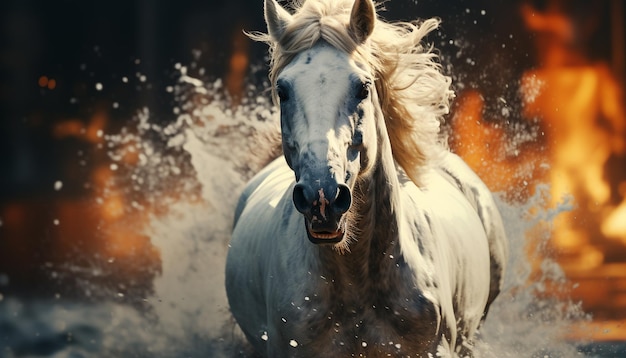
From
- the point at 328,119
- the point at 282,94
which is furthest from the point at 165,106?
the point at 328,119

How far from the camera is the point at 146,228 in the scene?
8508 millimetres

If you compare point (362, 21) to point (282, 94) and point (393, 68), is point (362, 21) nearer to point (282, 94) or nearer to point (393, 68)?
point (393, 68)

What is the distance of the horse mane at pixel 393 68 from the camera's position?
376 centimetres

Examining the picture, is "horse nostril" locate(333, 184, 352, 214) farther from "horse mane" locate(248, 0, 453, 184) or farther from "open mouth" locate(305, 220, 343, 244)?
"horse mane" locate(248, 0, 453, 184)

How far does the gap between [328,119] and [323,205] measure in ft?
1.02

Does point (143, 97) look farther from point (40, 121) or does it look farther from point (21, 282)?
point (21, 282)

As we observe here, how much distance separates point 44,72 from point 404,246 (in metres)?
5.52

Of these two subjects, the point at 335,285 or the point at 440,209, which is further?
the point at 440,209

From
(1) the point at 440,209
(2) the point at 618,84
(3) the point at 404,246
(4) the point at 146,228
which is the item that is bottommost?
(3) the point at 404,246

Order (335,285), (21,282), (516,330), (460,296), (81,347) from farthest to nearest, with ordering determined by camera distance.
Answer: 1. (21,282)
2. (81,347)
3. (516,330)
4. (460,296)
5. (335,285)

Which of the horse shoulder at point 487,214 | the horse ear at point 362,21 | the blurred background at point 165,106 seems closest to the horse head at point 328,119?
the horse ear at point 362,21

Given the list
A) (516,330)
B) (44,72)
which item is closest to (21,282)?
(44,72)

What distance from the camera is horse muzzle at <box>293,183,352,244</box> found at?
3258mm

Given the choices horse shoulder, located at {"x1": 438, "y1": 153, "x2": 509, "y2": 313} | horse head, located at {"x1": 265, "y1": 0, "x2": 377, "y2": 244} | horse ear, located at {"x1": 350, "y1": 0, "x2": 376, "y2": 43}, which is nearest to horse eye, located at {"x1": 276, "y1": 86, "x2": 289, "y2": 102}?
horse head, located at {"x1": 265, "y1": 0, "x2": 377, "y2": 244}
